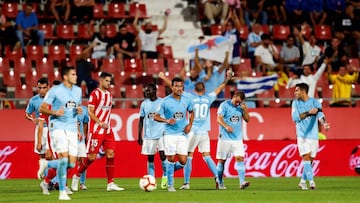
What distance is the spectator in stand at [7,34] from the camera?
30703 mm

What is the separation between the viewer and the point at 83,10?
3222cm

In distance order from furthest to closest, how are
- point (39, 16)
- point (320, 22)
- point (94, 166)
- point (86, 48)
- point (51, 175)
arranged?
point (320, 22) < point (39, 16) < point (86, 48) < point (94, 166) < point (51, 175)

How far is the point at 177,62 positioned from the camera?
31406 mm

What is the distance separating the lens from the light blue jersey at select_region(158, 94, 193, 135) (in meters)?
20.3

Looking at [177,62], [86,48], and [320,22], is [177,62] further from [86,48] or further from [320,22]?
[320,22]

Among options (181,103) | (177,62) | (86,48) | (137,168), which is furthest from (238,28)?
(181,103)

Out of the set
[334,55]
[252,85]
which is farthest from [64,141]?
[334,55]

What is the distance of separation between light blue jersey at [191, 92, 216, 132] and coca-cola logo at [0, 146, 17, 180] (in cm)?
589

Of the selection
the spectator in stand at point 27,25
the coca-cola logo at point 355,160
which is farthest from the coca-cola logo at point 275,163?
the spectator in stand at point 27,25

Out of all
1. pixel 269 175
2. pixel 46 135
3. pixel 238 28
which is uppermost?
pixel 238 28

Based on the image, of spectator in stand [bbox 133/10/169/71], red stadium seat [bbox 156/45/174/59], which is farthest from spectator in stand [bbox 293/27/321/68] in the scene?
spectator in stand [bbox 133/10/169/71]

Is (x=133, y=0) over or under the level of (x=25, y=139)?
over

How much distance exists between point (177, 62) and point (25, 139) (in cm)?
590

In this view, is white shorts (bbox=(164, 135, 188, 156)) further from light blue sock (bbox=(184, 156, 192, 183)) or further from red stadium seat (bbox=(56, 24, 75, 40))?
red stadium seat (bbox=(56, 24, 75, 40))
